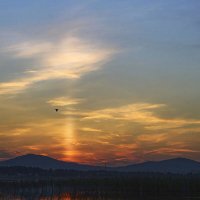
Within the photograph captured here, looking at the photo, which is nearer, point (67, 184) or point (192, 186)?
point (192, 186)

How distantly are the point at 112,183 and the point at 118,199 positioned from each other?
42706 mm

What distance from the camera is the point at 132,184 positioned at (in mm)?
100438

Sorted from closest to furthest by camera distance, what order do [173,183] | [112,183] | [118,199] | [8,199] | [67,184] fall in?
[118,199]
[8,199]
[173,183]
[112,183]
[67,184]

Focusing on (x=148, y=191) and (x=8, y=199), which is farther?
(x=148, y=191)

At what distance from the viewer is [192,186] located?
89.1 meters

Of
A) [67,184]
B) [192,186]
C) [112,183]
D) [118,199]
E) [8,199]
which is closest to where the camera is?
[118,199]

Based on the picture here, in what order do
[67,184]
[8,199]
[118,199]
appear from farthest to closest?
1. [67,184]
2. [8,199]
3. [118,199]

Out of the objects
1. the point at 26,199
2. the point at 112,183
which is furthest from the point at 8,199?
the point at 112,183

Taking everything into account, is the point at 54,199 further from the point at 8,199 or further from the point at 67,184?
the point at 67,184

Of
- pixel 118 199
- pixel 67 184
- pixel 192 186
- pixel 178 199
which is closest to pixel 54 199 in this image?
pixel 118 199

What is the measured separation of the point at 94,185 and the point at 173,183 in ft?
75.7

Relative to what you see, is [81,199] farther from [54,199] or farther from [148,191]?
[148,191]

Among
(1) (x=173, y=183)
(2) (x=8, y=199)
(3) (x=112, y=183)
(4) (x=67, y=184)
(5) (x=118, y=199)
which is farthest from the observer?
(4) (x=67, y=184)

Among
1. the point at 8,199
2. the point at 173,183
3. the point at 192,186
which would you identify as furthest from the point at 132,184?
the point at 8,199
